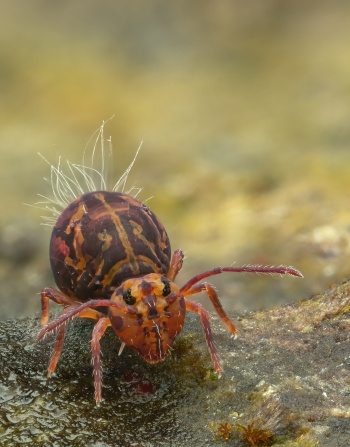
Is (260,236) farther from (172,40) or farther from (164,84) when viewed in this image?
(172,40)

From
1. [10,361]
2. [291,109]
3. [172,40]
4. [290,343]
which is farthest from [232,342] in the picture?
[172,40]

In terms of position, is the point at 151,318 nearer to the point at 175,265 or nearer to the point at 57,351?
the point at 57,351

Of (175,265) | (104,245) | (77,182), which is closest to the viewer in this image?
(104,245)

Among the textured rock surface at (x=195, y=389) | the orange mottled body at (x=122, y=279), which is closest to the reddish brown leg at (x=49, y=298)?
the orange mottled body at (x=122, y=279)

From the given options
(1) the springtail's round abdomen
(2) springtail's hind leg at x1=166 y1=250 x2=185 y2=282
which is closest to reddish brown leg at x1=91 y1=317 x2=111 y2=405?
(1) the springtail's round abdomen

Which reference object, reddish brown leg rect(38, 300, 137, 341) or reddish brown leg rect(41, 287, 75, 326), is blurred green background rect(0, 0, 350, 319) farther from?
reddish brown leg rect(38, 300, 137, 341)

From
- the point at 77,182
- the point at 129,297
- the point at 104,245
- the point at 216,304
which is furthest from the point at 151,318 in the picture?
the point at 77,182
